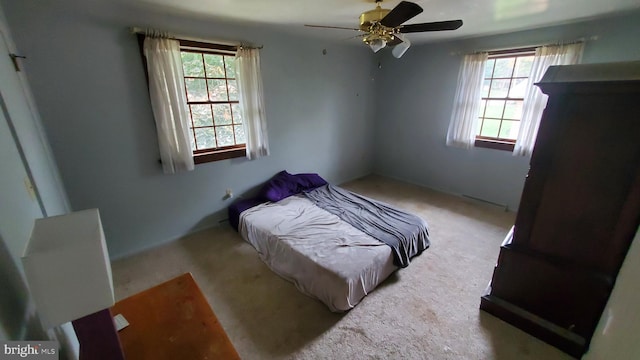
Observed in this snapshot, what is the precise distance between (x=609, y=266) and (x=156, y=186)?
3.72 meters

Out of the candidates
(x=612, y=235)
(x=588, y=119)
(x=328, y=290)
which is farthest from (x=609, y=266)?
(x=328, y=290)

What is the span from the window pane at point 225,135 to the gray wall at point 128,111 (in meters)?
0.25

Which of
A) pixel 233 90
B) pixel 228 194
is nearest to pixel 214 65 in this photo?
pixel 233 90

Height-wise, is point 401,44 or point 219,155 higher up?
point 401,44

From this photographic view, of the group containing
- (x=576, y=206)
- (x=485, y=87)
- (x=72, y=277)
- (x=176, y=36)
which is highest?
(x=176, y=36)

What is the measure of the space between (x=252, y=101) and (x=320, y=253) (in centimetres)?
204

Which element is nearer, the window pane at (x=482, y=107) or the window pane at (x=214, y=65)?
the window pane at (x=214, y=65)

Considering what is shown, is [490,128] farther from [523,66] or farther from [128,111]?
[128,111]

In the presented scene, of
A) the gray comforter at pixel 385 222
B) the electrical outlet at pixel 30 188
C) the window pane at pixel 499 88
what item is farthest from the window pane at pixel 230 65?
the window pane at pixel 499 88

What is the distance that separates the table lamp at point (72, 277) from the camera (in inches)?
27.1

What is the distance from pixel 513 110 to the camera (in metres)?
3.45

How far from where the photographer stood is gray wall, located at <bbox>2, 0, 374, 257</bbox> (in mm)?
2043

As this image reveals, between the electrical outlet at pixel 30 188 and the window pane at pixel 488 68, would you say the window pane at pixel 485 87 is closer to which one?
the window pane at pixel 488 68

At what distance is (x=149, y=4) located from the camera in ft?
7.23
